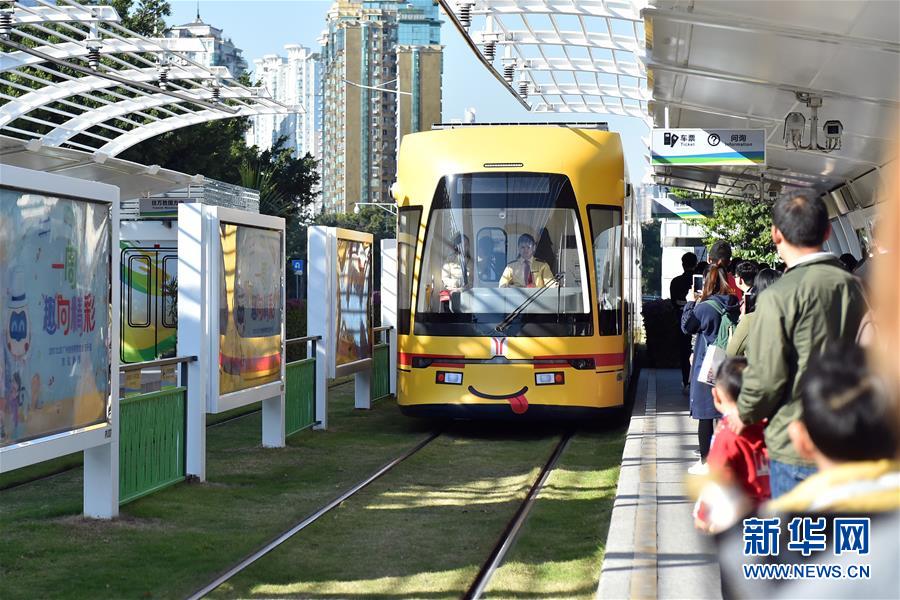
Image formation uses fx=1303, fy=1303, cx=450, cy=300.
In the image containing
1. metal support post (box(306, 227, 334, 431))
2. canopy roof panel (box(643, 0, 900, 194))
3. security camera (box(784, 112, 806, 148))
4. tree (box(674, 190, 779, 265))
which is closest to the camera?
canopy roof panel (box(643, 0, 900, 194))

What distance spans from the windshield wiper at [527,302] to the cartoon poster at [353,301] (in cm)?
248

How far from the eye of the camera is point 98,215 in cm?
902

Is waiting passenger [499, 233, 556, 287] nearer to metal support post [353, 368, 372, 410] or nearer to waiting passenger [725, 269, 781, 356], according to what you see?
metal support post [353, 368, 372, 410]

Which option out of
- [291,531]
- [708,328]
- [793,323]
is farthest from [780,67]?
[793,323]

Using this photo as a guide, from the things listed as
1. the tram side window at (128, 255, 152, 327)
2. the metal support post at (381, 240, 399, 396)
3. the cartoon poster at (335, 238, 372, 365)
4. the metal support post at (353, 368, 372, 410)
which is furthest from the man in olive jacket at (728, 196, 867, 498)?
the tram side window at (128, 255, 152, 327)

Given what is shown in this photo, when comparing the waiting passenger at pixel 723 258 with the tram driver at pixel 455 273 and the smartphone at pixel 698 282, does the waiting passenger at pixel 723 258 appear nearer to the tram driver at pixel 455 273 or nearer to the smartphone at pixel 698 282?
the smartphone at pixel 698 282

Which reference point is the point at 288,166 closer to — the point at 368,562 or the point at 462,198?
the point at 462,198

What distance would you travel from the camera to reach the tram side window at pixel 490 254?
1399 centimetres

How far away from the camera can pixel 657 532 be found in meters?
7.77

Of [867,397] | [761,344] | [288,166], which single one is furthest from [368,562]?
[288,166]

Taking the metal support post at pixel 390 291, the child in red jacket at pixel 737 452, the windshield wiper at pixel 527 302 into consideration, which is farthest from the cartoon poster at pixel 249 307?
the child in red jacket at pixel 737 452

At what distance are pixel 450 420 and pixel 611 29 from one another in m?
5.40

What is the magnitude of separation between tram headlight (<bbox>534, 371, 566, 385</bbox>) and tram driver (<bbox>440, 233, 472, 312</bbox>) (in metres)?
1.14

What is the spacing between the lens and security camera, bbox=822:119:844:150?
16.8 m
